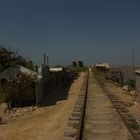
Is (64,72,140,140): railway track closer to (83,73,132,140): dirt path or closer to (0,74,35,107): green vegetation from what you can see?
(83,73,132,140): dirt path

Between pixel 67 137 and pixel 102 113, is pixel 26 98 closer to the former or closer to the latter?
pixel 102 113

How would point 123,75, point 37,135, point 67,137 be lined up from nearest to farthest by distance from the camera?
point 67,137
point 37,135
point 123,75

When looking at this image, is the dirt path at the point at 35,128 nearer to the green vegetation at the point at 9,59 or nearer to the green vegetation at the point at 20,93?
the green vegetation at the point at 20,93

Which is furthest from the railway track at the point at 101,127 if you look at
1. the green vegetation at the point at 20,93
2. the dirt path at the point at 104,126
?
the green vegetation at the point at 20,93

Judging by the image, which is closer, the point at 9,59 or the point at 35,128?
the point at 35,128

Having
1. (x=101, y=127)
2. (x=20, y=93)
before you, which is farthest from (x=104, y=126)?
(x=20, y=93)

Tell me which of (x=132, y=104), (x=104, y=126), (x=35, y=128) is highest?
(x=104, y=126)

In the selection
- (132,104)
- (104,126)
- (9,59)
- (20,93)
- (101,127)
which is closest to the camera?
(101,127)

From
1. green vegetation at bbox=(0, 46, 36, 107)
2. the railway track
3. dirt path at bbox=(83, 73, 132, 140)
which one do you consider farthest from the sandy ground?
green vegetation at bbox=(0, 46, 36, 107)

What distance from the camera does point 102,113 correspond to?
14953mm

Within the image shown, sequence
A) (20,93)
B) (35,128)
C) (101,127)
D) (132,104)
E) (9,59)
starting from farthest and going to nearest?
(9,59) < (20,93) < (132,104) < (35,128) < (101,127)

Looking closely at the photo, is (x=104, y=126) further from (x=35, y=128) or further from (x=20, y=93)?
(x=20, y=93)

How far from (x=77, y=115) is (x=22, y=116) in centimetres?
474

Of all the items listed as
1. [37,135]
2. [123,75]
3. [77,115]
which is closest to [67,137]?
[37,135]
